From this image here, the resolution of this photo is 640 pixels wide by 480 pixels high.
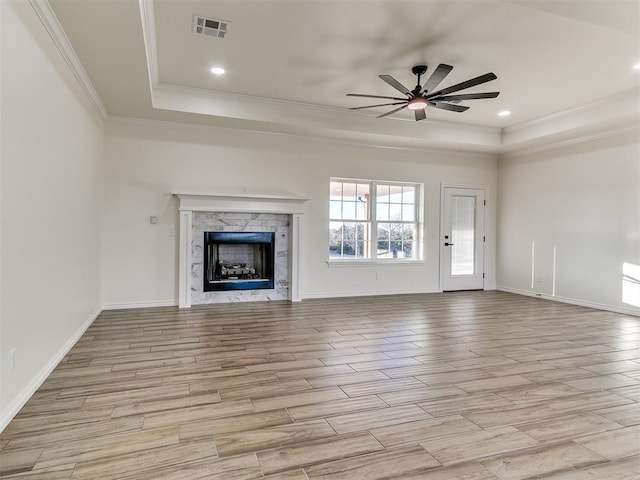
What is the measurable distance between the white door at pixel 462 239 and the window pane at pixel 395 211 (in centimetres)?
91

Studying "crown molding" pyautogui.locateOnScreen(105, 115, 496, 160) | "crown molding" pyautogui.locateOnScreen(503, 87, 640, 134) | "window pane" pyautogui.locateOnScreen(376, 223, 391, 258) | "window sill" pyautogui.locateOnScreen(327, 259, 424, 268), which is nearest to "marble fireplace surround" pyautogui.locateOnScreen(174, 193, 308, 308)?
"window sill" pyautogui.locateOnScreen(327, 259, 424, 268)

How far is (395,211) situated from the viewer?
24.1ft

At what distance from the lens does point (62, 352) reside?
341 cm

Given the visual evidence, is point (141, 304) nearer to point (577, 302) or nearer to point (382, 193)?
point (382, 193)

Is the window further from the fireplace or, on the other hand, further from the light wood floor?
the light wood floor

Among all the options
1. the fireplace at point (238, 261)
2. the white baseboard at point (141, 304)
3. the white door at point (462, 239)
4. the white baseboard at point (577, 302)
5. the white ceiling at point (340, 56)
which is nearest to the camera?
the white ceiling at point (340, 56)

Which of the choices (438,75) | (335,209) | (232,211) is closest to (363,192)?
(335,209)

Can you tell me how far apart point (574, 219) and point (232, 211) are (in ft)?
18.5

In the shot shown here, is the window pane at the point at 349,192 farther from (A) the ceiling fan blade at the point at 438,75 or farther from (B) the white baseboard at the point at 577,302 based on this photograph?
(B) the white baseboard at the point at 577,302

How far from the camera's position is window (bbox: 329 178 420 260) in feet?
22.7

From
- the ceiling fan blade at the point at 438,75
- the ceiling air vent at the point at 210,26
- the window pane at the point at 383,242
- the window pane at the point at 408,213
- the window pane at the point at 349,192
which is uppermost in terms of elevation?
the ceiling air vent at the point at 210,26

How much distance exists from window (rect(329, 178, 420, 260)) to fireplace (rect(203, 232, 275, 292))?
118 centimetres

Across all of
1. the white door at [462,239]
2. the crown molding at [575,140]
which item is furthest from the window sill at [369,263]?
the crown molding at [575,140]

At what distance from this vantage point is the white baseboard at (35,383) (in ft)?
7.39
